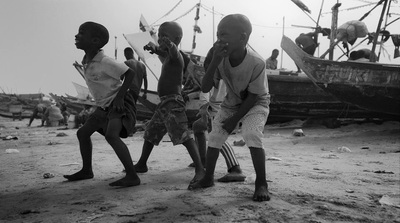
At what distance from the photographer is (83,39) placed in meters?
2.72

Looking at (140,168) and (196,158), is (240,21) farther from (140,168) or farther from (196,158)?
(140,168)

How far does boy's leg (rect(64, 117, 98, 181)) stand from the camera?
110 inches

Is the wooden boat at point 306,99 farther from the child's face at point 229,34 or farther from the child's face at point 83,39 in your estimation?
the child's face at point 229,34

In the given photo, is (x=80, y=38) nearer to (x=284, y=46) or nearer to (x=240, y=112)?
(x=240, y=112)

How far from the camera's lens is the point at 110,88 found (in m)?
2.69

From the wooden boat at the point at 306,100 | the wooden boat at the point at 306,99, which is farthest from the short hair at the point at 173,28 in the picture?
the wooden boat at the point at 306,99

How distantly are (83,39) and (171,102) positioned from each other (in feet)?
2.83

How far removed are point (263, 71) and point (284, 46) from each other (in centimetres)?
595

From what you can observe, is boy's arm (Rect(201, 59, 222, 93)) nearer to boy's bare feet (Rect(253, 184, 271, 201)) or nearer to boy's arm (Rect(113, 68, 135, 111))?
boy's arm (Rect(113, 68, 135, 111))

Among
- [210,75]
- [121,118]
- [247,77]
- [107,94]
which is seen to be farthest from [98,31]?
[247,77]

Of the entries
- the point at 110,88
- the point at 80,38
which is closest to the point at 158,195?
the point at 110,88

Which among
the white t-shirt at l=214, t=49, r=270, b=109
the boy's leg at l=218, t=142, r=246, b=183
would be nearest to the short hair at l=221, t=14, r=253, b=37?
the white t-shirt at l=214, t=49, r=270, b=109

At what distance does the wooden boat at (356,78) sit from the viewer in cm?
726

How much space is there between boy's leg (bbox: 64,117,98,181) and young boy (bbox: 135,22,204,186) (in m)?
0.50
